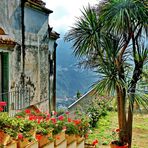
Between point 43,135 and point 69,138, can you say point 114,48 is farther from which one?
point 43,135

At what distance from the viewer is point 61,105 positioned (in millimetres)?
Answer: 11758

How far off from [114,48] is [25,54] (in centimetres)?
329

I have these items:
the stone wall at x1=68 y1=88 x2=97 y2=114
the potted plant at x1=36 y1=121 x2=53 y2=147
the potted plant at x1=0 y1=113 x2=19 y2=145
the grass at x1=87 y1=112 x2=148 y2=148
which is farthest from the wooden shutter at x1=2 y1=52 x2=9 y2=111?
the potted plant at x1=0 y1=113 x2=19 y2=145

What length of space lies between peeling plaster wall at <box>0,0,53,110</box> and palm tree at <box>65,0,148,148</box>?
2052 millimetres

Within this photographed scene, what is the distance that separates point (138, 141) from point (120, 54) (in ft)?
11.2

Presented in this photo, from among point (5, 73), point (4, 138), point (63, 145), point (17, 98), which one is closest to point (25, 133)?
point (4, 138)

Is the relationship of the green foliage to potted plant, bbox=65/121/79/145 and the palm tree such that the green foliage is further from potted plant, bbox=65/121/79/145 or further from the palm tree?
potted plant, bbox=65/121/79/145

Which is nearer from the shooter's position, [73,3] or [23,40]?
[73,3]

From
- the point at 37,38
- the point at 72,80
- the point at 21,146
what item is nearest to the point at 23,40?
the point at 37,38

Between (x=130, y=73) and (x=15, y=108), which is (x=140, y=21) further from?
(x=15, y=108)

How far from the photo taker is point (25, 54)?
1055 cm

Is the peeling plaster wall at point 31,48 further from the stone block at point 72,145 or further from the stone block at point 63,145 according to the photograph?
the stone block at point 63,145

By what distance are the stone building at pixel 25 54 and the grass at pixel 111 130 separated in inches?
88.1

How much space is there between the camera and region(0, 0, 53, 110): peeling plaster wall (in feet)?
31.9
